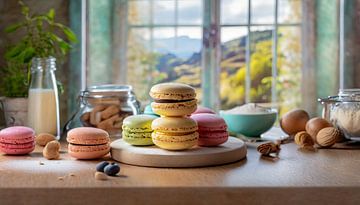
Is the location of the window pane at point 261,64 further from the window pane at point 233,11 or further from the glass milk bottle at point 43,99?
the glass milk bottle at point 43,99

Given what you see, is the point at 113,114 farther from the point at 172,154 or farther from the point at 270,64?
the point at 270,64

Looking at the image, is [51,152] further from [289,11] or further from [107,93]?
[289,11]

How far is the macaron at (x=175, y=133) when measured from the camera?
0.91 m

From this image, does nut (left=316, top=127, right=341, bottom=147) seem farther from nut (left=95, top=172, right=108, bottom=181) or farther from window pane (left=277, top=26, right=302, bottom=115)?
window pane (left=277, top=26, right=302, bottom=115)

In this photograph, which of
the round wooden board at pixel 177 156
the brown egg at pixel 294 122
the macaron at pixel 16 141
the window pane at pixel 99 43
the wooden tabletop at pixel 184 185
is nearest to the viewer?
the wooden tabletop at pixel 184 185

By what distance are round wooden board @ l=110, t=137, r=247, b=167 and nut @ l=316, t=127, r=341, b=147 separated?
0.19m

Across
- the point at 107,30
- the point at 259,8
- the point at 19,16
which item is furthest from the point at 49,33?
the point at 259,8

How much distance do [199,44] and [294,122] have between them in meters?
0.48

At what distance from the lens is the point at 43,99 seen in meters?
1.20

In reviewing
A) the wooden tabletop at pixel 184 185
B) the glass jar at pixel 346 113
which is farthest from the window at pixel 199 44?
the wooden tabletop at pixel 184 185

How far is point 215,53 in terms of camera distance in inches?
62.9

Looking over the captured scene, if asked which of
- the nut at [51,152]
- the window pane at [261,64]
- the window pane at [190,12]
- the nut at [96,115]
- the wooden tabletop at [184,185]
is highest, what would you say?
the window pane at [190,12]

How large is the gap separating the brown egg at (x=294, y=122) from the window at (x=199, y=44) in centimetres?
41

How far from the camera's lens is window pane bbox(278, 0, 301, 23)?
1606 millimetres
